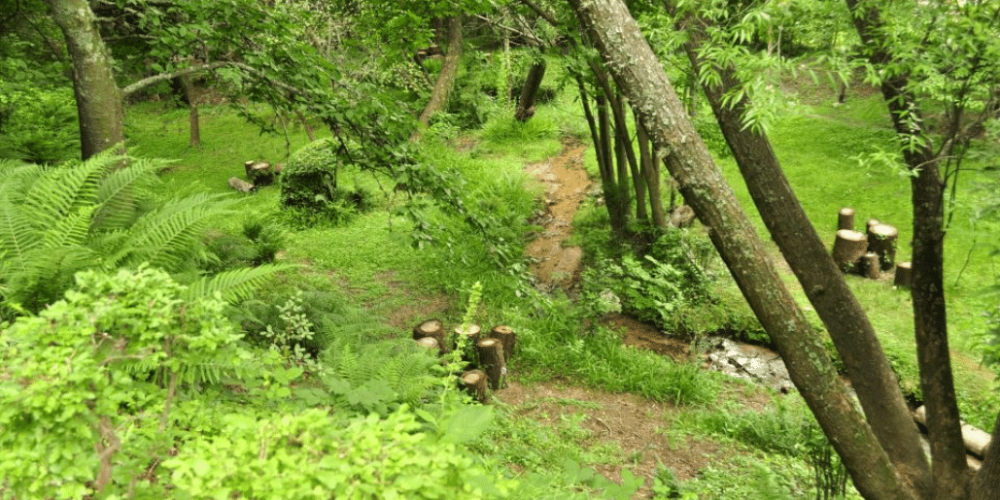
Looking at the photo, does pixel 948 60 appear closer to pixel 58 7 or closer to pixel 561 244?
pixel 58 7

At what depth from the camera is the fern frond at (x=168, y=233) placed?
3.20 metres

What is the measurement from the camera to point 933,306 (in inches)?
161

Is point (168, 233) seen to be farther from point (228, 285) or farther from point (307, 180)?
point (307, 180)

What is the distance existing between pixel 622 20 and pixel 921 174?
7.52 ft

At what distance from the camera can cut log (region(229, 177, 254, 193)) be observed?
11.6 m

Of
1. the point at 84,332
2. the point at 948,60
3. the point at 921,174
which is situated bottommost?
the point at 84,332

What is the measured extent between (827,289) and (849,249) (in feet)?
19.0

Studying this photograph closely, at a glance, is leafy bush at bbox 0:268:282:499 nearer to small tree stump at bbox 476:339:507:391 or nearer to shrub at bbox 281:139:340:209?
small tree stump at bbox 476:339:507:391

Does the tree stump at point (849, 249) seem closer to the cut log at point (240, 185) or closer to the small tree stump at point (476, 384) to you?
the small tree stump at point (476, 384)

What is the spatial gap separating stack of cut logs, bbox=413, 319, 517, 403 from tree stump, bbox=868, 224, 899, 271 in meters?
5.97

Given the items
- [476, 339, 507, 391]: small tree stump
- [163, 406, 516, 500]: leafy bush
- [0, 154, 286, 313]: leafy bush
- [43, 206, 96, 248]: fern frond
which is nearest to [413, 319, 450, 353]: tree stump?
[476, 339, 507, 391]: small tree stump

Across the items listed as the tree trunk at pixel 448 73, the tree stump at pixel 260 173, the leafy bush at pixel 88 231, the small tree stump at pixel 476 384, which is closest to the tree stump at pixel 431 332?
the small tree stump at pixel 476 384

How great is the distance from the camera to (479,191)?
415 inches

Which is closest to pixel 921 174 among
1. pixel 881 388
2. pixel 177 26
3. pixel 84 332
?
pixel 881 388
